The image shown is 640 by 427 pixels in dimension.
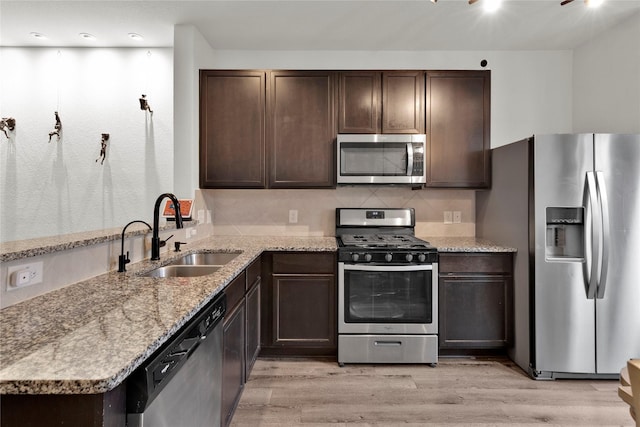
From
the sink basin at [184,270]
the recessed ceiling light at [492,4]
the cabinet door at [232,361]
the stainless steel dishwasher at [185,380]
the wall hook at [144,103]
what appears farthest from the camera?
the wall hook at [144,103]

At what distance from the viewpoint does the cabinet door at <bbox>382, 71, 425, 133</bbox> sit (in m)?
3.03

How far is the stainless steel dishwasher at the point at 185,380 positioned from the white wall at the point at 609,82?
11.0 feet

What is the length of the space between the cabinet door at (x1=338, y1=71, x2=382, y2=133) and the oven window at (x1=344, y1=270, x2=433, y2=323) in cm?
128

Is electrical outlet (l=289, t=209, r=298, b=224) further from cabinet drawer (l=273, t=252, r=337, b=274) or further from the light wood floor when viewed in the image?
the light wood floor

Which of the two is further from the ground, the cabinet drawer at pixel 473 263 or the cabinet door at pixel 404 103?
the cabinet door at pixel 404 103

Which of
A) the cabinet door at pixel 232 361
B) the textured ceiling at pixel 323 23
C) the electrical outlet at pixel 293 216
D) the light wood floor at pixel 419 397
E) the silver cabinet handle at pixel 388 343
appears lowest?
the light wood floor at pixel 419 397

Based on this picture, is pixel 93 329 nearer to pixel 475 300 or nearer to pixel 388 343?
pixel 388 343

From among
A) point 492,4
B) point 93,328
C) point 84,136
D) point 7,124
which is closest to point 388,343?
point 93,328

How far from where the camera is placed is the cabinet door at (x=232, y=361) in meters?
1.70

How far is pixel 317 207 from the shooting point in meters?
3.37

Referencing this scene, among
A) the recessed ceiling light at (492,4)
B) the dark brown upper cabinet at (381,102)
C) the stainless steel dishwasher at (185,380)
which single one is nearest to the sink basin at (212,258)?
the stainless steel dishwasher at (185,380)

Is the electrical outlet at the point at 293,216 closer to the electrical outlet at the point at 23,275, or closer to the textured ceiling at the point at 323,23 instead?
the textured ceiling at the point at 323,23

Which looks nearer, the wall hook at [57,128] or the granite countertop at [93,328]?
the granite countertop at [93,328]

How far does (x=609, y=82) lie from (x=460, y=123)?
126 cm
